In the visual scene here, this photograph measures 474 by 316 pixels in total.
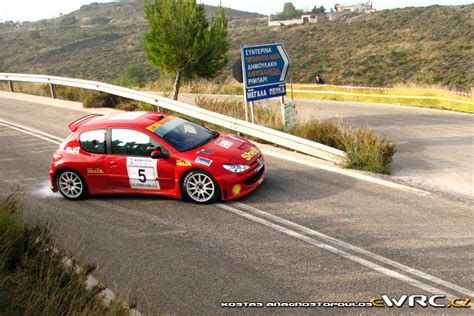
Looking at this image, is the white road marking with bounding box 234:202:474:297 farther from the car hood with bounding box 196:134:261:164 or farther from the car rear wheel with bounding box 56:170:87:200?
the car rear wheel with bounding box 56:170:87:200

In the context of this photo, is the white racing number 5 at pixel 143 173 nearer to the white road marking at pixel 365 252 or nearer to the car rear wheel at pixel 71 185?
the car rear wheel at pixel 71 185

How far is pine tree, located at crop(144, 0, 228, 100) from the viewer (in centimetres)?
1589

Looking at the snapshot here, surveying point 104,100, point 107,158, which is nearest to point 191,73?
point 104,100

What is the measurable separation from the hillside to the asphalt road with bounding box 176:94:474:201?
14122 millimetres

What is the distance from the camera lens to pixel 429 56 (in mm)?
41500

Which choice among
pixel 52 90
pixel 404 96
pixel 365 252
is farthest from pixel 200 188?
pixel 404 96

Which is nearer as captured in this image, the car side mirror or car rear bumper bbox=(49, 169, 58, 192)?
the car side mirror

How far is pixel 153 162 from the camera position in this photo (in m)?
8.55

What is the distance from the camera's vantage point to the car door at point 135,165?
8559 millimetres

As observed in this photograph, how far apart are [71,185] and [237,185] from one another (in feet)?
10.4

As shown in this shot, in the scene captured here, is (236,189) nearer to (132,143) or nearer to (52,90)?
(132,143)

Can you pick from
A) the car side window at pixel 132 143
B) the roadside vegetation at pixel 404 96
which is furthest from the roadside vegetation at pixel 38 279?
the roadside vegetation at pixel 404 96

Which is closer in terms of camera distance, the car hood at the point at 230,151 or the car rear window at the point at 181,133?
the car hood at the point at 230,151

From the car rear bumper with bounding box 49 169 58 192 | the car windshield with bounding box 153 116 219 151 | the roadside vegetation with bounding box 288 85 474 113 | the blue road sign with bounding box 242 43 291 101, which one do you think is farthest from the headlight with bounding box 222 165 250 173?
the roadside vegetation with bounding box 288 85 474 113
